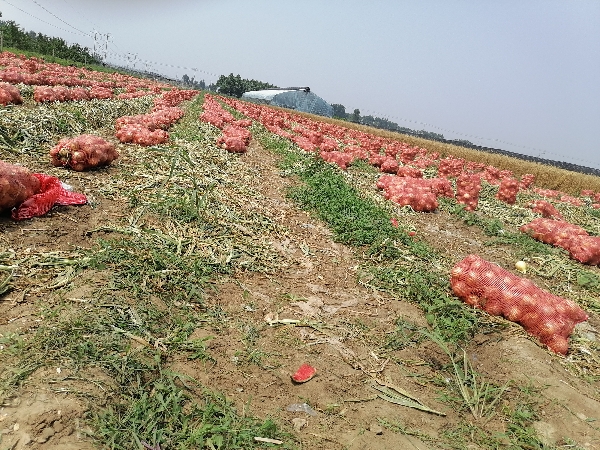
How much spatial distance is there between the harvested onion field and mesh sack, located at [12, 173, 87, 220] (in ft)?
0.34

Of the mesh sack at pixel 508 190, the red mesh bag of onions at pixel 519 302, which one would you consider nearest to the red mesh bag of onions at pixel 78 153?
the red mesh bag of onions at pixel 519 302

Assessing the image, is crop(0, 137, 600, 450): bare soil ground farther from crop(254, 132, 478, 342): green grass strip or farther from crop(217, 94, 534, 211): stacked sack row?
crop(217, 94, 534, 211): stacked sack row

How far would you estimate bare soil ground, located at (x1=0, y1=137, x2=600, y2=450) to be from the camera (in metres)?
2.32

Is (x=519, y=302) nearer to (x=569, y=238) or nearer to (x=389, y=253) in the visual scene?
(x=389, y=253)

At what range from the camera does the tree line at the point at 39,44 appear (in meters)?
38.6

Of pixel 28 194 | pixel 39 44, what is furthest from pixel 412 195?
pixel 39 44

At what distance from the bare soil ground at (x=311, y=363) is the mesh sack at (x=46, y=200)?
0.11 metres

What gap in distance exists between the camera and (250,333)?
3.60 meters

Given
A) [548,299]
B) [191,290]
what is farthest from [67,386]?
[548,299]

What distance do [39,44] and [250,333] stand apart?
172 ft

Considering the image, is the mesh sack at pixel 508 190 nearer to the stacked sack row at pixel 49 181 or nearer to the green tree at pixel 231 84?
the stacked sack row at pixel 49 181

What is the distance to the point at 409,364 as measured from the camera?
12.1 ft

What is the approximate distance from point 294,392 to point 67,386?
1.66 m

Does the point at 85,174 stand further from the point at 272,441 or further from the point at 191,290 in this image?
the point at 272,441
